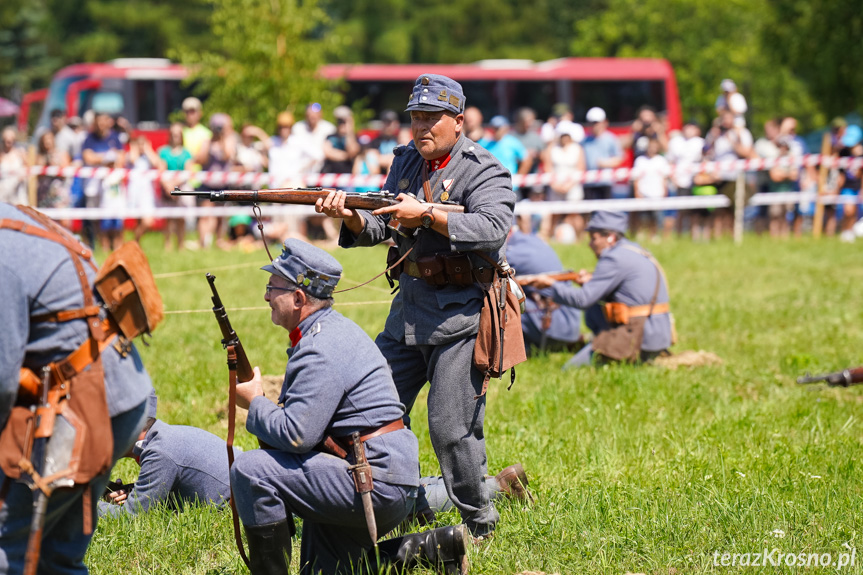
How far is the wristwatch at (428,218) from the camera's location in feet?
16.2

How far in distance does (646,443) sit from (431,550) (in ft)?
8.39

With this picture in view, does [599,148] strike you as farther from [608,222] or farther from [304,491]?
[304,491]

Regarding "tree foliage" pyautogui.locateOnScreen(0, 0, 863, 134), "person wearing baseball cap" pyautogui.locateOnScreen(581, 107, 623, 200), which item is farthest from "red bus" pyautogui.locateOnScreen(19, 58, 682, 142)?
"person wearing baseball cap" pyautogui.locateOnScreen(581, 107, 623, 200)

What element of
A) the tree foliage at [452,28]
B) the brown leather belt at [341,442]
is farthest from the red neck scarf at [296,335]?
the tree foliage at [452,28]

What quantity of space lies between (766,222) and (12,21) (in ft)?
135

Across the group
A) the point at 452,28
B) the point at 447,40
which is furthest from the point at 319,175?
the point at 452,28

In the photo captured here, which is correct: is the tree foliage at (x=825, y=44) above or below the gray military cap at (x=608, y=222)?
above

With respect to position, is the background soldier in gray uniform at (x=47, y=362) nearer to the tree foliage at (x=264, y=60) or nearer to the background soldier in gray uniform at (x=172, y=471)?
the background soldier in gray uniform at (x=172, y=471)

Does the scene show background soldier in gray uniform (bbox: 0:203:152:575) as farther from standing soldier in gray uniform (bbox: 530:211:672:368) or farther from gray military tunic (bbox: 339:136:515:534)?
standing soldier in gray uniform (bbox: 530:211:672:368)

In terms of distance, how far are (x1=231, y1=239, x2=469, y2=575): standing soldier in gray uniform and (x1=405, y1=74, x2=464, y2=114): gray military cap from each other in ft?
3.02

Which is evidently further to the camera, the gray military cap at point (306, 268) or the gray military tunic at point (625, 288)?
the gray military tunic at point (625, 288)

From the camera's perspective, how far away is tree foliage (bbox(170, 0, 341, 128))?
19016 millimetres

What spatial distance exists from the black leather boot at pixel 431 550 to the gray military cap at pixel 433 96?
1998 mm

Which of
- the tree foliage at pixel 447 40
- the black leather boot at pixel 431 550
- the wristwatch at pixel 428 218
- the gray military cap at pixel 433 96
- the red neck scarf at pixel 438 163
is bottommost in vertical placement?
the black leather boot at pixel 431 550
